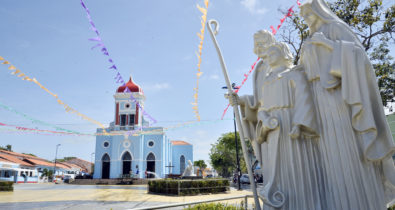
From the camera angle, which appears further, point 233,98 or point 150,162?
point 150,162

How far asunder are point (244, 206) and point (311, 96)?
2.97m

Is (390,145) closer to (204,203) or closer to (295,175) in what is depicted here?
(295,175)

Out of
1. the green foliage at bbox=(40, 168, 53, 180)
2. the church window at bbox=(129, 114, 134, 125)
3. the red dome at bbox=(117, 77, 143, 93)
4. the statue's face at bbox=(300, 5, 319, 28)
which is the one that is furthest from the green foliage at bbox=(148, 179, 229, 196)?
the green foliage at bbox=(40, 168, 53, 180)

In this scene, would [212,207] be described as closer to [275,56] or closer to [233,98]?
[233,98]

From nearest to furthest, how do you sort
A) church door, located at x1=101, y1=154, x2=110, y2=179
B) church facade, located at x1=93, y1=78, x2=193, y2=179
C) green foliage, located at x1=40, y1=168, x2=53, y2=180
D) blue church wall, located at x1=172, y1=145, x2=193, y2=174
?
church facade, located at x1=93, y1=78, x2=193, y2=179 < church door, located at x1=101, y1=154, x2=110, y2=179 < blue church wall, located at x1=172, y1=145, x2=193, y2=174 < green foliage, located at x1=40, y1=168, x2=53, y2=180

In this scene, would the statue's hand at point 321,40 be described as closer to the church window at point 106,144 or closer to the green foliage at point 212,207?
the green foliage at point 212,207

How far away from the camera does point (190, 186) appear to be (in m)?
13.6

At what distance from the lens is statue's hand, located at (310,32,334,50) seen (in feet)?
8.80

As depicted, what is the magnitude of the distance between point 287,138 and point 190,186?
11559 millimetres

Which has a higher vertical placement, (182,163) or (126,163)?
(126,163)

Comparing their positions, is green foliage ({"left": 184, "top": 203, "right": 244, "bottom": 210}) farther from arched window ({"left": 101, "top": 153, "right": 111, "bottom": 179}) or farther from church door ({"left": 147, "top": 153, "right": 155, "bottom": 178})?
arched window ({"left": 101, "top": 153, "right": 111, "bottom": 179})

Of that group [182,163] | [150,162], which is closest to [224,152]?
[182,163]

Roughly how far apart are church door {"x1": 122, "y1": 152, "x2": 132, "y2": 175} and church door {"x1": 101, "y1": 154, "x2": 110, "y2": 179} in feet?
7.09

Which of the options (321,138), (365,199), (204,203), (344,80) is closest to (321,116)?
(321,138)
